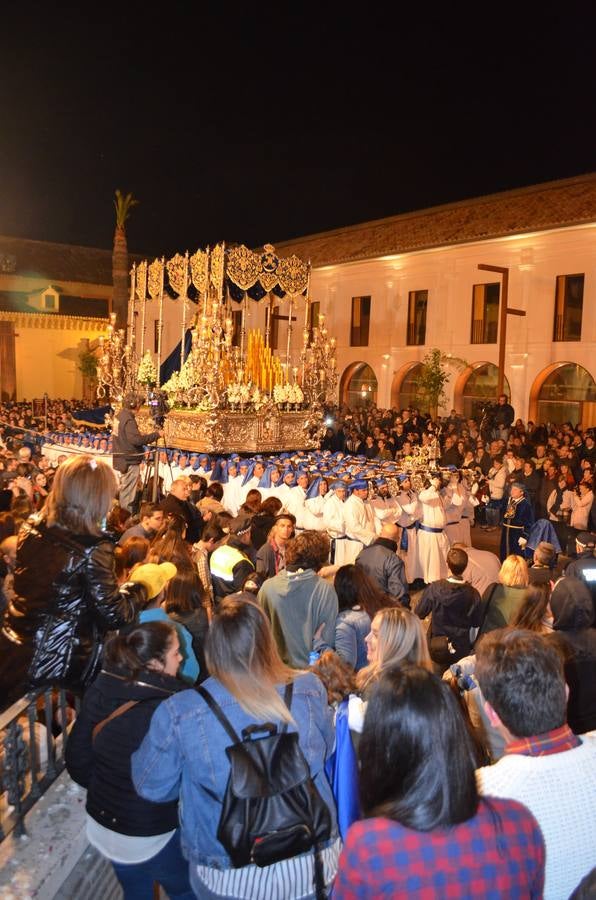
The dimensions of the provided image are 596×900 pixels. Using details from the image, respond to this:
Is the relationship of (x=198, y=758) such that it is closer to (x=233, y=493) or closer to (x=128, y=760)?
(x=128, y=760)

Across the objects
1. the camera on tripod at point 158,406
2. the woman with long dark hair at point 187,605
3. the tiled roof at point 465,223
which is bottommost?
the woman with long dark hair at point 187,605

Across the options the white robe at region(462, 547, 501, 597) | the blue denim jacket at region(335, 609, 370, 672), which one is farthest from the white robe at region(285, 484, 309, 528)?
the blue denim jacket at region(335, 609, 370, 672)

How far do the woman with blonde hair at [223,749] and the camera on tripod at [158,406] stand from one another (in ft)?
38.6

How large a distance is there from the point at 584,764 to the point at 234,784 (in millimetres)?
990

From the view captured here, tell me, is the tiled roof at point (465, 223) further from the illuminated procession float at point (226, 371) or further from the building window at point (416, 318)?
the illuminated procession float at point (226, 371)

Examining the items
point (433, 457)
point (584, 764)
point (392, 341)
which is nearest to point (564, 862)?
point (584, 764)

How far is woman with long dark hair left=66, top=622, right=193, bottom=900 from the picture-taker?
7.99ft

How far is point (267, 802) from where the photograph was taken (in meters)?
2.06

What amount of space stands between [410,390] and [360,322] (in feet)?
10.9

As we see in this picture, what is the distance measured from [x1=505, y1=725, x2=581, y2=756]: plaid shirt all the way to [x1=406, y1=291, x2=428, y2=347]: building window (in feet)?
74.6

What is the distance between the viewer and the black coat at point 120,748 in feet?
7.96

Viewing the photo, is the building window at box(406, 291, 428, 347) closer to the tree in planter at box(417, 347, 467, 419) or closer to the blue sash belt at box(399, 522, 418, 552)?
the tree in planter at box(417, 347, 467, 419)

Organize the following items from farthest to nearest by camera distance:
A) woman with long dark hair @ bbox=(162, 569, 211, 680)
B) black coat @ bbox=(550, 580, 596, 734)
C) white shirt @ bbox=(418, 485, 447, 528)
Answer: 1. white shirt @ bbox=(418, 485, 447, 528)
2. woman with long dark hair @ bbox=(162, 569, 211, 680)
3. black coat @ bbox=(550, 580, 596, 734)

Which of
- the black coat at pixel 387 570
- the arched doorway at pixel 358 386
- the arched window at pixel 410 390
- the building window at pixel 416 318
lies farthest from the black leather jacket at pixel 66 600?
the arched doorway at pixel 358 386
